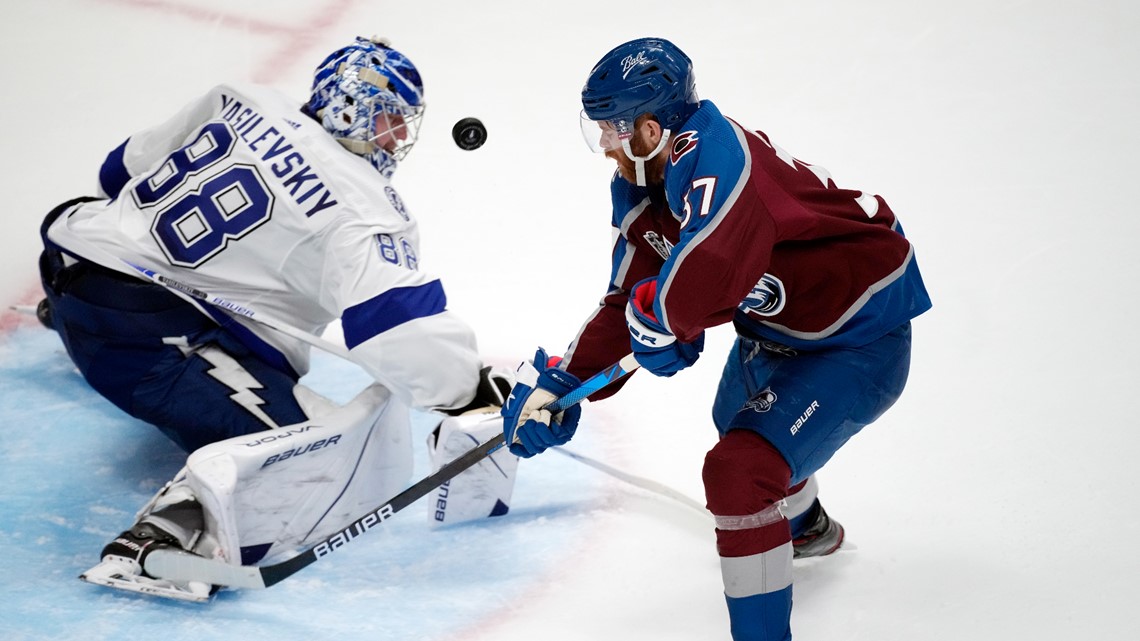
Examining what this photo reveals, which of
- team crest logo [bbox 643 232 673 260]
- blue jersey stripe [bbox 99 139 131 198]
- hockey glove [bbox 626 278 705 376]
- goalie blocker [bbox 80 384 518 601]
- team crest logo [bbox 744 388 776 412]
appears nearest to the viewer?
hockey glove [bbox 626 278 705 376]

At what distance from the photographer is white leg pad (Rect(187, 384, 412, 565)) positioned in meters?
2.93

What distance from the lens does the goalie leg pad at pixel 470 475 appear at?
10.3 feet

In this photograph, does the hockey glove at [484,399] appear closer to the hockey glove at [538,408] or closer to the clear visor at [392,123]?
the hockey glove at [538,408]

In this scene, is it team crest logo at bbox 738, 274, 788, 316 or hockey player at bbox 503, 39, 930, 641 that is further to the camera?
team crest logo at bbox 738, 274, 788, 316

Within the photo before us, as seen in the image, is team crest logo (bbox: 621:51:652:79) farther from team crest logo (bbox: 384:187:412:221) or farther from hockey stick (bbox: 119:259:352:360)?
hockey stick (bbox: 119:259:352:360)

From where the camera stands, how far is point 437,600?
2938mm

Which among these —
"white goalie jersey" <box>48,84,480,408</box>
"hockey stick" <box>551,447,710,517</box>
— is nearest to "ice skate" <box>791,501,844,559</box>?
"hockey stick" <box>551,447,710,517</box>

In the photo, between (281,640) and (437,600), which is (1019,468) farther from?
(281,640)

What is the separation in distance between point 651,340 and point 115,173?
6.60 ft

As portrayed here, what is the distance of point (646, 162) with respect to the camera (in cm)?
247

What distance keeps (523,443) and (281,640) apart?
2.28 feet

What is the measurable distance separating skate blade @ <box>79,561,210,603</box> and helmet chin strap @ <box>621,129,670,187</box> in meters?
1.40

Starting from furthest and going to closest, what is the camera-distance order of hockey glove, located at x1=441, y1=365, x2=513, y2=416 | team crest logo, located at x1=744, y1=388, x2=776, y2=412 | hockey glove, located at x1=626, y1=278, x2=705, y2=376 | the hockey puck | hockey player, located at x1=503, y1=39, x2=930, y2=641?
1. the hockey puck
2. hockey glove, located at x1=441, y1=365, x2=513, y2=416
3. team crest logo, located at x1=744, y1=388, x2=776, y2=412
4. hockey glove, located at x1=626, y1=278, x2=705, y2=376
5. hockey player, located at x1=503, y1=39, x2=930, y2=641

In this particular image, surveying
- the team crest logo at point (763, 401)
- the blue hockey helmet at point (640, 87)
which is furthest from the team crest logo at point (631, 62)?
the team crest logo at point (763, 401)
